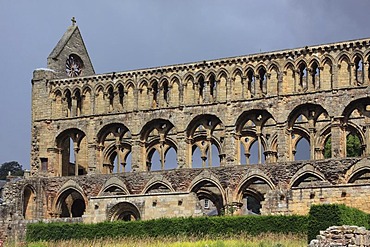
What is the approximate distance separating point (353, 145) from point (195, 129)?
643 inches

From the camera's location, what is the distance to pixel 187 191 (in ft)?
176

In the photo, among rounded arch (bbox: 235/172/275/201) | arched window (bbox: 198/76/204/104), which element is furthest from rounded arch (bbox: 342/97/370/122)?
arched window (bbox: 198/76/204/104)

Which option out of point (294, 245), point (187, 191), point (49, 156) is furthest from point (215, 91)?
point (294, 245)

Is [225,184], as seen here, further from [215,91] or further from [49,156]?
[49,156]

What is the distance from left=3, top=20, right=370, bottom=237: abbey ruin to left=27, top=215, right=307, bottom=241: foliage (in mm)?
5743

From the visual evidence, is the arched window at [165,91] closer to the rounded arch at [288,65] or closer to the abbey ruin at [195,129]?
the abbey ruin at [195,129]

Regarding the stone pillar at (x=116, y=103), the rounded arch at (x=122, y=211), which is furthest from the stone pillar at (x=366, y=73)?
the stone pillar at (x=116, y=103)

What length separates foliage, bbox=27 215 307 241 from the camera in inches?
1602

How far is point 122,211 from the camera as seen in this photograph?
54500 millimetres

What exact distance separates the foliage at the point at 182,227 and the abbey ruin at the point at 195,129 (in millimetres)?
5743

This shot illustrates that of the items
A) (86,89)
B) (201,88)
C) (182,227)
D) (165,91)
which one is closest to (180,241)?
(182,227)

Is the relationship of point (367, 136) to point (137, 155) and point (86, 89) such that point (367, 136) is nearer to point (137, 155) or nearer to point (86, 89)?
point (137, 155)

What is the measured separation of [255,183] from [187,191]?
225 inches

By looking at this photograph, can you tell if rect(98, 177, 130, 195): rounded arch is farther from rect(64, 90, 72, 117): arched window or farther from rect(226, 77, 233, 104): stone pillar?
rect(226, 77, 233, 104): stone pillar
